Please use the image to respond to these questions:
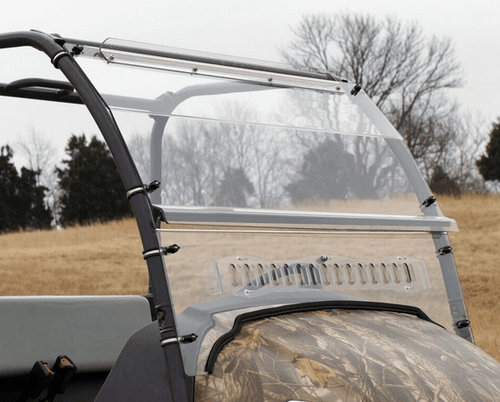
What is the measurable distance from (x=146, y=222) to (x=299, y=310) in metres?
0.41

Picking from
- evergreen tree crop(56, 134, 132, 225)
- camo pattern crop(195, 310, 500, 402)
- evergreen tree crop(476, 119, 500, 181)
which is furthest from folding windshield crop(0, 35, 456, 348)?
evergreen tree crop(476, 119, 500, 181)

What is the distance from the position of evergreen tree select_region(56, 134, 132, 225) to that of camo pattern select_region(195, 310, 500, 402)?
13137mm

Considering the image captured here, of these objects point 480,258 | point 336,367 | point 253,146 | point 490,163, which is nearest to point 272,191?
point 253,146

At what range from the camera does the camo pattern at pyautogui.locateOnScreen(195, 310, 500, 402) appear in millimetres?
1446

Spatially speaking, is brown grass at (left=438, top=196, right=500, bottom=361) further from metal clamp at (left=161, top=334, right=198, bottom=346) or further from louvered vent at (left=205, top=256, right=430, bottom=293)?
metal clamp at (left=161, top=334, right=198, bottom=346)

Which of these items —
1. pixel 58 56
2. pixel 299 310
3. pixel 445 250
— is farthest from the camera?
pixel 445 250

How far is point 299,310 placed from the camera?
1.66 meters

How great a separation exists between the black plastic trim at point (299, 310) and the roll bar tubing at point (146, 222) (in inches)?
2.8

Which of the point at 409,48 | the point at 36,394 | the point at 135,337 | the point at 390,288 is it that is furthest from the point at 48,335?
the point at 409,48

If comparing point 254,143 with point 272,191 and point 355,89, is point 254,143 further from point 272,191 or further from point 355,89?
point 355,89

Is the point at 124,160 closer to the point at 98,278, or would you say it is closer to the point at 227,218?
the point at 227,218

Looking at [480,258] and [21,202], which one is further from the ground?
[21,202]

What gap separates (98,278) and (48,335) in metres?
11.5

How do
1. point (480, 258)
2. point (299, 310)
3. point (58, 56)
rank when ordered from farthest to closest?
point (480, 258)
point (58, 56)
point (299, 310)
